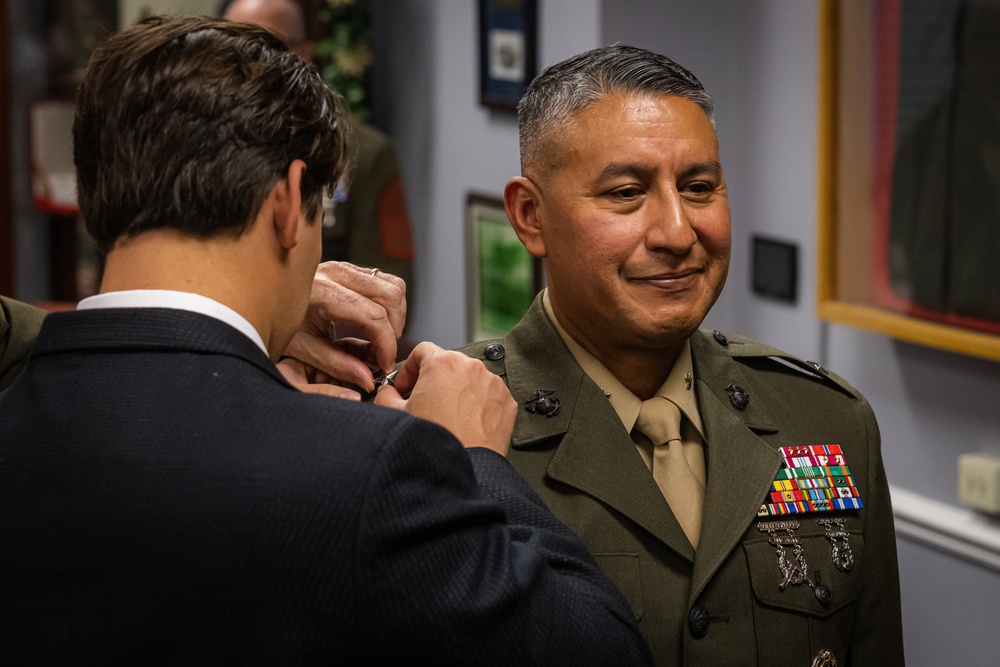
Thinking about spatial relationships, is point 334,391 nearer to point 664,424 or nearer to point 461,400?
point 461,400

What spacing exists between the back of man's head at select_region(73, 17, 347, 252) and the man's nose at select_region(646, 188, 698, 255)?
55 cm

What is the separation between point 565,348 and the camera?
175 centimetres

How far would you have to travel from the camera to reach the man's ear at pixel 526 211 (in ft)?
5.69

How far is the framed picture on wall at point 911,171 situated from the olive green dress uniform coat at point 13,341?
195 centimetres

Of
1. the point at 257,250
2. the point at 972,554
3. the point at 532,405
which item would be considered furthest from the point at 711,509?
the point at 972,554

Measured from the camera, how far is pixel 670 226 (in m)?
1.61

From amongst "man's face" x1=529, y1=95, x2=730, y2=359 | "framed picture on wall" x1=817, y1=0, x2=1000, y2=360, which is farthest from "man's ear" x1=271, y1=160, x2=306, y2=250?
"framed picture on wall" x1=817, y1=0, x2=1000, y2=360

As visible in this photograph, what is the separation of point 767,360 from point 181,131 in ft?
3.41

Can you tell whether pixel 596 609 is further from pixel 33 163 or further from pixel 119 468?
pixel 33 163

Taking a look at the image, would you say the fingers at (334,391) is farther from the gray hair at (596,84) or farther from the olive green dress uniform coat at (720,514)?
the gray hair at (596,84)

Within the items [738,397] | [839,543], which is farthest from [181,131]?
[839,543]

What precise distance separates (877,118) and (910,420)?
2.34 feet

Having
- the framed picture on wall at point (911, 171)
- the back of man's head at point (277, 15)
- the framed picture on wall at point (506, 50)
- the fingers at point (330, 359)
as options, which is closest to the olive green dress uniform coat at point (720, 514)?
the fingers at point (330, 359)

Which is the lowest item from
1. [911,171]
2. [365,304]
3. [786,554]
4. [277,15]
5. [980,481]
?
[980,481]
